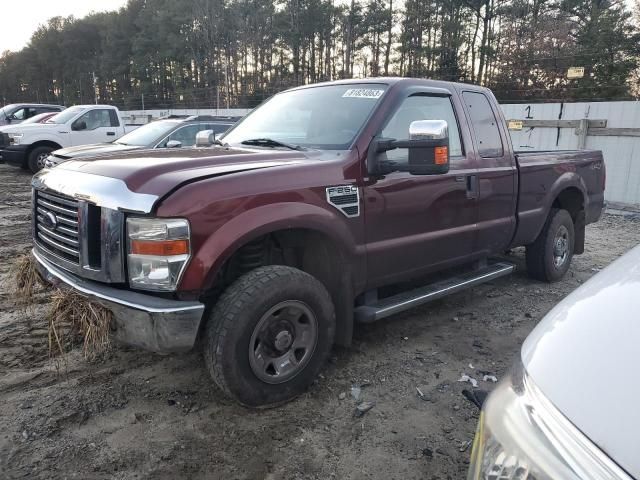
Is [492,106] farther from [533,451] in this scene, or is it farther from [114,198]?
[533,451]

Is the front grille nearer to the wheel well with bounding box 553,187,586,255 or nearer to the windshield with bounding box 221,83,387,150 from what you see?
the windshield with bounding box 221,83,387,150

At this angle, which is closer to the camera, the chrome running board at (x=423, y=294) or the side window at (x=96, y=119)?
the chrome running board at (x=423, y=294)

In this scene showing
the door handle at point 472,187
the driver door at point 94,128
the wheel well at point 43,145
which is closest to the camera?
the door handle at point 472,187

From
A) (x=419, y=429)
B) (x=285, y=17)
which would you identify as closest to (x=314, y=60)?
(x=285, y=17)

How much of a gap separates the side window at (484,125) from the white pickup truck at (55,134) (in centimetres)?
1115

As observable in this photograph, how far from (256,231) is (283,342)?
67cm

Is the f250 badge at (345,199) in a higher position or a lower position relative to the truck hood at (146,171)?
lower

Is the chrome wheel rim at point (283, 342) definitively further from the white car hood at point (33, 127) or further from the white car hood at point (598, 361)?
the white car hood at point (33, 127)

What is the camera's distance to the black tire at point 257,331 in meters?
2.57

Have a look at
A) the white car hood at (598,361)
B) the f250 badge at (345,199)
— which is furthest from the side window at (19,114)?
the white car hood at (598,361)

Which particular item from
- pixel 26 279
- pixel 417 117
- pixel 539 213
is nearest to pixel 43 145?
pixel 26 279

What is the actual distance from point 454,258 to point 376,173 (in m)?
1.21

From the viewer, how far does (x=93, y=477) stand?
228 centimetres

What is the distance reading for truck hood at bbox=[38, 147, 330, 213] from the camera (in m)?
2.48
